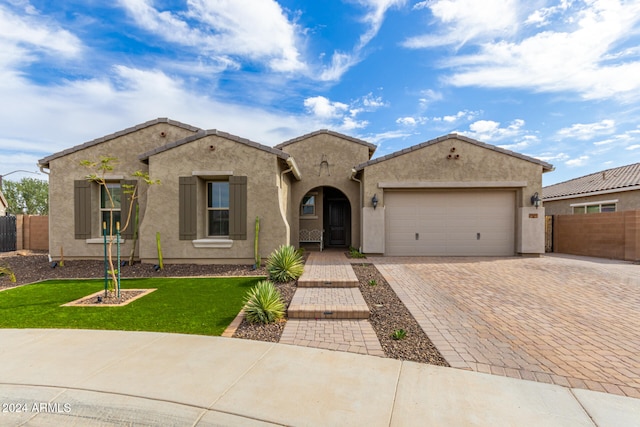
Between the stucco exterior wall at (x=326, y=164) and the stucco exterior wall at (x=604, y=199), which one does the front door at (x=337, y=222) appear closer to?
the stucco exterior wall at (x=326, y=164)

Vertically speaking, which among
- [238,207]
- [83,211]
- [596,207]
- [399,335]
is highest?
[596,207]

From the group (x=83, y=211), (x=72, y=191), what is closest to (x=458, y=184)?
(x=83, y=211)

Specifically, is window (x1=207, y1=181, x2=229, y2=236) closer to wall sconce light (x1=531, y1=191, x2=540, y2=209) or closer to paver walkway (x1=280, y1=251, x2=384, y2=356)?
paver walkway (x1=280, y1=251, x2=384, y2=356)

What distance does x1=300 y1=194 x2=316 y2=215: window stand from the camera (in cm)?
1466

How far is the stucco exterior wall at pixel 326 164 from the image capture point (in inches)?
551

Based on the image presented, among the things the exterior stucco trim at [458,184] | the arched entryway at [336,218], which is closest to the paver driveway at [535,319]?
the exterior stucco trim at [458,184]

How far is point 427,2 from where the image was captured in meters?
8.42

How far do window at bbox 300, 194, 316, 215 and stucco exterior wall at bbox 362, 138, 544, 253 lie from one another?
11.7 feet

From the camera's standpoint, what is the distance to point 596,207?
15938 mm

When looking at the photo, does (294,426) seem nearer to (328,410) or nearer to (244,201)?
(328,410)

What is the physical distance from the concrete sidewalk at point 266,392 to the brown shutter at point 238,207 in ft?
20.2

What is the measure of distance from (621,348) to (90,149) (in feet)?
50.2

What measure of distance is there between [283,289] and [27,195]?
5946 centimetres

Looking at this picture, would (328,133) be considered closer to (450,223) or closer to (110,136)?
(450,223)
